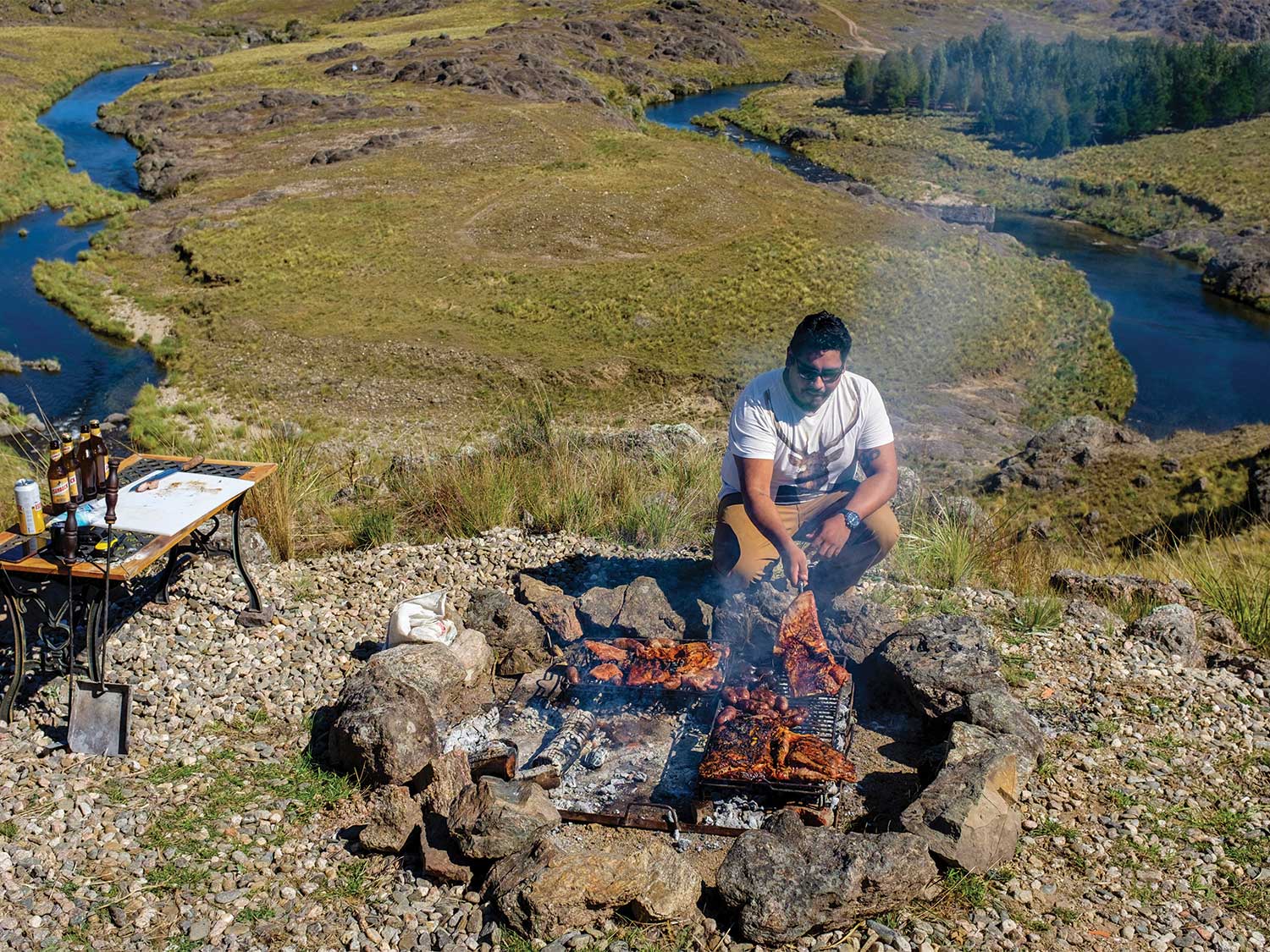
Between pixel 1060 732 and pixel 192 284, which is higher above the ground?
pixel 1060 732

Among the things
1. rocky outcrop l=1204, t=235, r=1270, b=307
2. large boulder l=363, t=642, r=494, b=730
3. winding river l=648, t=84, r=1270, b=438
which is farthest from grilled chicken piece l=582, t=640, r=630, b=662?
rocky outcrop l=1204, t=235, r=1270, b=307

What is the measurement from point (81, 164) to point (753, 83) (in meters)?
51.8

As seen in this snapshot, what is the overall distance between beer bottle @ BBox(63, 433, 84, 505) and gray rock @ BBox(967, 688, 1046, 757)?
4.44 m

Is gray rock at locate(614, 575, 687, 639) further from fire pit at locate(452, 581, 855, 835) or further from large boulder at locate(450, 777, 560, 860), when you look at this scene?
large boulder at locate(450, 777, 560, 860)

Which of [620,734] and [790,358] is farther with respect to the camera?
[790,358]

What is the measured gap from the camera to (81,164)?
42.8 meters

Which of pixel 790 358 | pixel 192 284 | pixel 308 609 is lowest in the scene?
pixel 192 284

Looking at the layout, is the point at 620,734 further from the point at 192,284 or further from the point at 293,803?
the point at 192,284

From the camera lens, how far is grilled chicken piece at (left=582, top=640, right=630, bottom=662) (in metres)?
5.38

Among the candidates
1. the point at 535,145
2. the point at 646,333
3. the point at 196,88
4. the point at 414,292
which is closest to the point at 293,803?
the point at 646,333

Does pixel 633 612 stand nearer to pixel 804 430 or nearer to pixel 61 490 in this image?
pixel 804 430

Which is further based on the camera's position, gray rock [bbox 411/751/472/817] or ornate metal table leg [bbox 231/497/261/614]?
ornate metal table leg [bbox 231/497/261/614]

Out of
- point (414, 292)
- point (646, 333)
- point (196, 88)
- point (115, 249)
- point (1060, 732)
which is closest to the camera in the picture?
point (1060, 732)

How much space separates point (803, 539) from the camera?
584 centimetres
